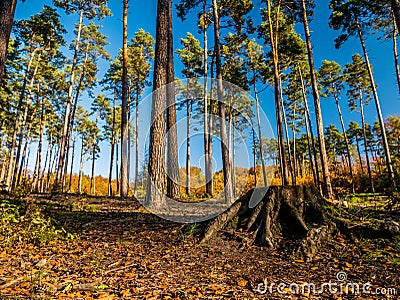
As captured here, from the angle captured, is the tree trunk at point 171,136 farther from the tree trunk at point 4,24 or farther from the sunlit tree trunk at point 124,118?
the sunlit tree trunk at point 124,118

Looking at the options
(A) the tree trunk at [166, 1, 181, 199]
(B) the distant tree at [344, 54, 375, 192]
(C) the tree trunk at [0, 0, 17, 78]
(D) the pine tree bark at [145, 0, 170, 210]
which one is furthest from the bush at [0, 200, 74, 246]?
(B) the distant tree at [344, 54, 375, 192]

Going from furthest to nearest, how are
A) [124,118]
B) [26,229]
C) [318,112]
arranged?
[124,118] → [318,112] → [26,229]

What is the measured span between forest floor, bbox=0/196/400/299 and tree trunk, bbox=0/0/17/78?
10.9ft

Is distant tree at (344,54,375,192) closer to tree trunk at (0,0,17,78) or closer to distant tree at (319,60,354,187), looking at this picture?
distant tree at (319,60,354,187)

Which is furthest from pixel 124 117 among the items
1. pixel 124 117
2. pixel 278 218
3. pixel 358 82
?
pixel 358 82

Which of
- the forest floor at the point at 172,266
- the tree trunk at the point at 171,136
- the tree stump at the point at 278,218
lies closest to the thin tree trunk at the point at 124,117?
the tree trunk at the point at 171,136

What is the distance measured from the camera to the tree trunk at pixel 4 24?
5.53 metres

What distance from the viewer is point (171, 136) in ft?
26.6

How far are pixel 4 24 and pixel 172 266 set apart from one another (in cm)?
642

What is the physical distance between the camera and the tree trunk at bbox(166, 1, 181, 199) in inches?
306

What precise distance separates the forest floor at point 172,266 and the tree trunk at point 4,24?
3.31m

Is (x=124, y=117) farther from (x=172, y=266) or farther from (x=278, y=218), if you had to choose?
(x=172, y=266)

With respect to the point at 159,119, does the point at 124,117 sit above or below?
above

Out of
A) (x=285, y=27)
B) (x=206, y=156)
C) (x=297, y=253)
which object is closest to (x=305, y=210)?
(x=297, y=253)
